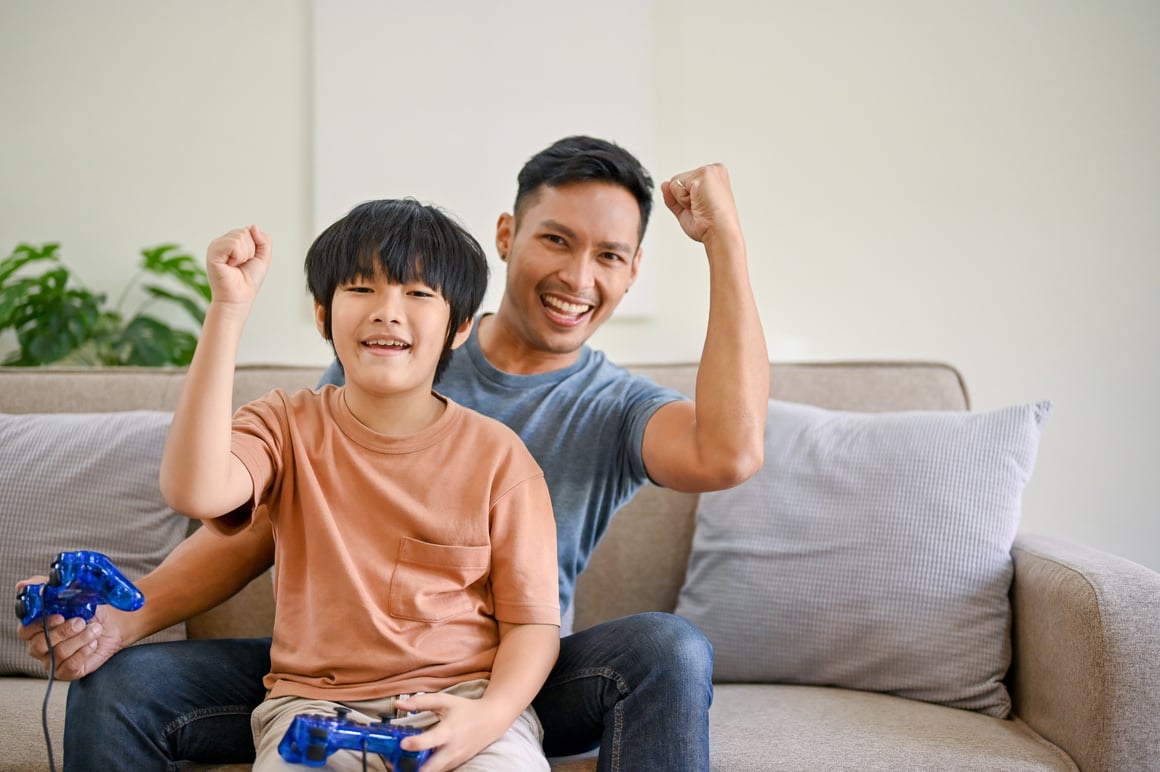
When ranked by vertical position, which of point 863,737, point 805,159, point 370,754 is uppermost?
point 805,159

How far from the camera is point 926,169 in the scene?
2.78 meters

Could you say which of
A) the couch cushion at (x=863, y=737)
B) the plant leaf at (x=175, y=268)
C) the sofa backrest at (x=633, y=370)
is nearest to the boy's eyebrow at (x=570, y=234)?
the sofa backrest at (x=633, y=370)

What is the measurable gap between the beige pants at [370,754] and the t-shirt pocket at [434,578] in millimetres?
90

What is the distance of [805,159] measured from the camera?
2807 millimetres

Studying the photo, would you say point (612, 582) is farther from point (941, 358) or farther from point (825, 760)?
point (941, 358)

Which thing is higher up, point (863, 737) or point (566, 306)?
point (566, 306)

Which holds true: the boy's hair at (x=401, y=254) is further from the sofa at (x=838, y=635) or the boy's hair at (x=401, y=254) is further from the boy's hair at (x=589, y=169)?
the sofa at (x=838, y=635)

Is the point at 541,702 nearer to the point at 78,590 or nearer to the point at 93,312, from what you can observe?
the point at 78,590

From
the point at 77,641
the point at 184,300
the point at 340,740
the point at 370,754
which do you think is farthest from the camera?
the point at 184,300

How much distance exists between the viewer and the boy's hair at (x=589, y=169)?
1510 mm

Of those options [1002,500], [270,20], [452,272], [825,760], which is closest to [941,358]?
[1002,500]

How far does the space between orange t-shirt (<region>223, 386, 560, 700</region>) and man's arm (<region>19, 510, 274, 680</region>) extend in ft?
0.39

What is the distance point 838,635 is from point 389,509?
0.81m

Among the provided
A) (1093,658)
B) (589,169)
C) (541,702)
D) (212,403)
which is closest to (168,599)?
(212,403)
